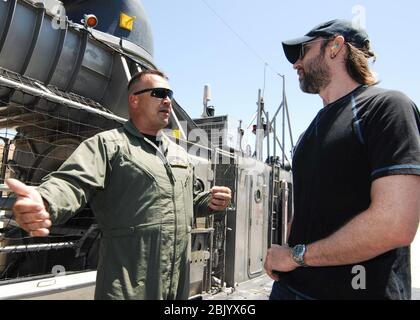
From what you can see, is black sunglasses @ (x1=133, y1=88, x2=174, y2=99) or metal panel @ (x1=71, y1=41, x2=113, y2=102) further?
metal panel @ (x1=71, y1=41, x2=113, y2=102)

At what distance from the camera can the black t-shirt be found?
4.08 feet

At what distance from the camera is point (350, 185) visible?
1379mm

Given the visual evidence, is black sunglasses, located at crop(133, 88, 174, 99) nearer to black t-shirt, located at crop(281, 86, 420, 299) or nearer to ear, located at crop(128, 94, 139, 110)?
ear, located at crop(128, 94, 139, 110)

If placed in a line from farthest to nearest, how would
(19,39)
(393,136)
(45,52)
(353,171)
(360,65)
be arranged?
(45,52), (19,39), (360,65), (353,171), (393,136)

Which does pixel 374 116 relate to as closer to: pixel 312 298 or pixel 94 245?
pixel 312 298

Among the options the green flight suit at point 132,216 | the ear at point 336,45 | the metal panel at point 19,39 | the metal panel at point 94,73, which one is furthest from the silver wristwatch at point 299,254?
the metal panel at point 94,73

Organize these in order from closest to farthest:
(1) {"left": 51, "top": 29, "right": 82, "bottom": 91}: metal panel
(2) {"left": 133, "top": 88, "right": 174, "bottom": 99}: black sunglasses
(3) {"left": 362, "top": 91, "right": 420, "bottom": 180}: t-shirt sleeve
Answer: (3) {"left": 362, "top": 91, "right": 420, "bottom": 180}: t-shirt sleeve → (2) {"left": 133, "top": 88, "right": 174, "bottom": 99}: black sunglasses → (1) {"left": 51, "top": 29, "right": 82, "bottom": 91}: metal panel

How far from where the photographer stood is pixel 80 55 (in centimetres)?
404

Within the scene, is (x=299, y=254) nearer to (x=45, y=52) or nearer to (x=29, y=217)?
(x=29, y=217)

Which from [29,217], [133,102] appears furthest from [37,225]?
[133,102]

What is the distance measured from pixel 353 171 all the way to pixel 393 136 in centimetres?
21

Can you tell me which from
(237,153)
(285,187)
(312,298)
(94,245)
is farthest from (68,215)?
(285,187)

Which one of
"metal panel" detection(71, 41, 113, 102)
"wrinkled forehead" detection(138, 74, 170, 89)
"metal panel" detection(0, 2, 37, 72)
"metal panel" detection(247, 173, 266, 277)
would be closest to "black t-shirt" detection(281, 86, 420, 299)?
"wrinkled forehead" detection(138, 74, 170, 89)

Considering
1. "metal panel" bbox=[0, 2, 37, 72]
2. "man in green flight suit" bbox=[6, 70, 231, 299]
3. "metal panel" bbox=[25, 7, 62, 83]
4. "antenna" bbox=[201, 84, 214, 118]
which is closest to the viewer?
Answer: "man in green flight suit" bbox=[6, 70, 231, 299]
